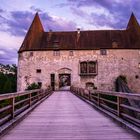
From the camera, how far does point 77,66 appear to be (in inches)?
2127

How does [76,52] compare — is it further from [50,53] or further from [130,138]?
[130,138]

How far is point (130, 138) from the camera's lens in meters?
6.88

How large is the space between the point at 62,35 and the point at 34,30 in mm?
4890

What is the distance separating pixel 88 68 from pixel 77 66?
1.80 meters

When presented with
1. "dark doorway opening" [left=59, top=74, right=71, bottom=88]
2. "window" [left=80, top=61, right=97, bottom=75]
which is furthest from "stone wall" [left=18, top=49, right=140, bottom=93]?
"dark doorway opening" [left=59, top=74, right=71, bottom=88]

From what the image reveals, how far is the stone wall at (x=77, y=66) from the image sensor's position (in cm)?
5303

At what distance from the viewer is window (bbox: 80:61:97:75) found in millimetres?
53625

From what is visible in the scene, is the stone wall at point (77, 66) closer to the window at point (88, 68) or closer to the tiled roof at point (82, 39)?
the window at point (88, 68)

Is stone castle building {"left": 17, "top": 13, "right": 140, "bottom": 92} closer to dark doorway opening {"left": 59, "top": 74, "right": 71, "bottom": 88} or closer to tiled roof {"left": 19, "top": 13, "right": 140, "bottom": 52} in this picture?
tiled roof {"left": 19, "top": 13, "right": 140, "bottom": 52}

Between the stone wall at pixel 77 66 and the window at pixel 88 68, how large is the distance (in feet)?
2.09

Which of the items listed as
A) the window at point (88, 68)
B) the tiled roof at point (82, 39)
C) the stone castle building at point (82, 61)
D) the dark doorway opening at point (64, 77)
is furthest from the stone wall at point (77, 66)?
the dark doorway opening at point (64, 77)

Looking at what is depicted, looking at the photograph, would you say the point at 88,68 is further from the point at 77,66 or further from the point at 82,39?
the point at 82,39

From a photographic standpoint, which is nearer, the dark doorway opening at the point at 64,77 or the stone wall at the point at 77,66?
the stone wall at the point at 77,66

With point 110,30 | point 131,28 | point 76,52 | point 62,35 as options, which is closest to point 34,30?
point 62,35
